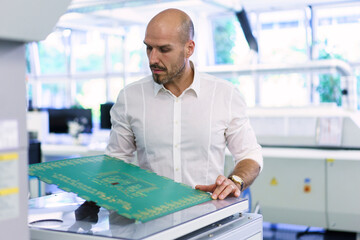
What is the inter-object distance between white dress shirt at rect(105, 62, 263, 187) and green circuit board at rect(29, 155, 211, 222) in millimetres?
410

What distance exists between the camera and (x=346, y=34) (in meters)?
8.41

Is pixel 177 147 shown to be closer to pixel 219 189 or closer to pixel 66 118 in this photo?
pixel 219 189

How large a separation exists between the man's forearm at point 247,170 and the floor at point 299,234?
9.45 ft

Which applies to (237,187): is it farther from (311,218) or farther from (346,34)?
(346,34)

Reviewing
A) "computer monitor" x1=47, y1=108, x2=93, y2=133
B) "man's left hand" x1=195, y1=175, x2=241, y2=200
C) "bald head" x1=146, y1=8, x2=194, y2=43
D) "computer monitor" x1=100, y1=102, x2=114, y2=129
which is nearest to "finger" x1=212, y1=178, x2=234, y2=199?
"man's left hand" x1=195, y1=175, x2=241, y2=200

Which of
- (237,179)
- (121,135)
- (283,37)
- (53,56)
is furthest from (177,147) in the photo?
(53,56)

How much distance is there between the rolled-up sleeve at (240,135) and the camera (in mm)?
1819

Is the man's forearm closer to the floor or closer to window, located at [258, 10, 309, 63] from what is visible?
Result: the floor

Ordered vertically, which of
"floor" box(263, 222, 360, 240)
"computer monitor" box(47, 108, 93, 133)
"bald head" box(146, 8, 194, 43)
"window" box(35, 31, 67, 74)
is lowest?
"floor" box(263, 222, 360, 240)

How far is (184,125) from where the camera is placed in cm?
183

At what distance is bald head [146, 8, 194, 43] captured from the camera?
1.71 metres

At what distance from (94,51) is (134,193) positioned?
398 inches

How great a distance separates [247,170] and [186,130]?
0.99 feet

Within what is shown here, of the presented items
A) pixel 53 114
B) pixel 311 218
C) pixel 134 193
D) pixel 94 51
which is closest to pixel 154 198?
pixel 134 193
